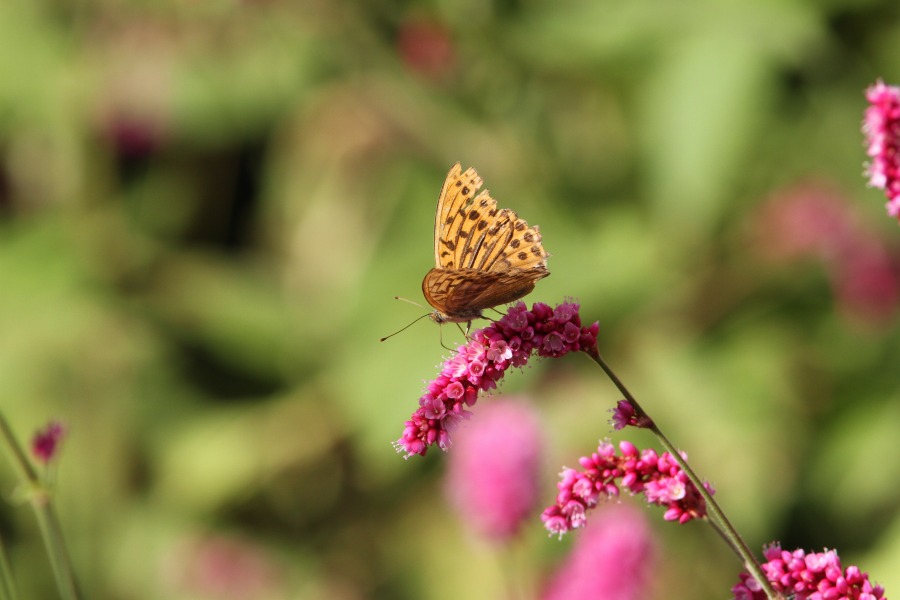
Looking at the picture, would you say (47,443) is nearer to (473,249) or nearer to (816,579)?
(473,249)

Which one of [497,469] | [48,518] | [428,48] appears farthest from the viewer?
[428,48]

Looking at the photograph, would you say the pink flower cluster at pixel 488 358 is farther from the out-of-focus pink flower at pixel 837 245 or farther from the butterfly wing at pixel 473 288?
the out-of-focus pink flower at pixel 837 245

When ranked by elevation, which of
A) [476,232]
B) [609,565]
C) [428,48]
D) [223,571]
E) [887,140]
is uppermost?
[428,48]

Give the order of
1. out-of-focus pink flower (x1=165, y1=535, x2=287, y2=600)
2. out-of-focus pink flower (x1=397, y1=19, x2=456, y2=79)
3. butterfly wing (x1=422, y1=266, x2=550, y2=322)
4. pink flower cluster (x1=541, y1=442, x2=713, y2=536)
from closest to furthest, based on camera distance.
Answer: pink flower cluster (x1=541, y1=442, x2=713, y2=536), butterfly wing (x1=422, y1=266, x2=550, y2=322), out-of-focus pink flower (x1=397, y1=19, x2=456, y2=79), out-of-focus pink flower (x1=165, y1=535, x2=287, y2=600)

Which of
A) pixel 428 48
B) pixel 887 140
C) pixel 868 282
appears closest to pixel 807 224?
pixel 868 282

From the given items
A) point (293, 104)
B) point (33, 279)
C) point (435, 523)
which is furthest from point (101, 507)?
point (293, 104)

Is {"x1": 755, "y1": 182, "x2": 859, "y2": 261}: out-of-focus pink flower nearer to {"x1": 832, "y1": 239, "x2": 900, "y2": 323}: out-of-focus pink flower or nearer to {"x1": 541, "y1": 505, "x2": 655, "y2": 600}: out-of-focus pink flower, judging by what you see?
{"x1": 832, "y1": 239, "x2": 900, "y2": 323}: out-of-focus pink flower

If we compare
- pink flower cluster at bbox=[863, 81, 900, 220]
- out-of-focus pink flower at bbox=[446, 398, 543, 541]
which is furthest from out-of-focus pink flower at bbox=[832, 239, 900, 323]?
pink flower cluster at bbox=[863, 81, 900, 220]
